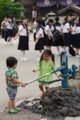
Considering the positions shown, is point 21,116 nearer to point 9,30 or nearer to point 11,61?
point 11,61

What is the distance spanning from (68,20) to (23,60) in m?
2.40

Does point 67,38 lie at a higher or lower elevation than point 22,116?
lower

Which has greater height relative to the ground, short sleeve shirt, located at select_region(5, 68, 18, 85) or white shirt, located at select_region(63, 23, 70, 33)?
short sleeve shirt, located at select_region(5, 68, 18, 85)

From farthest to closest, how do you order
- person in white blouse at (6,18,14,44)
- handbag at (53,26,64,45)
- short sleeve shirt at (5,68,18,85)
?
person in white blouse at (6,18,14,44) < handbag at (53,26,64,45) < short sleeve shirt at (5,68,18,85)

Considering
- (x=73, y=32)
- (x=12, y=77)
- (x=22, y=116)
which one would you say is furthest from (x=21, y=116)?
(x=73, y=32)

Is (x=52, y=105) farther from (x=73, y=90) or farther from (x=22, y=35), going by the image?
(x=22, y=35)

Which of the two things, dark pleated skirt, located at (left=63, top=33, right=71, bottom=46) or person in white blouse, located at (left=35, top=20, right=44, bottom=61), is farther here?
dark pleated skirt, located at (left=63, top=33, right=71, bottom=46)

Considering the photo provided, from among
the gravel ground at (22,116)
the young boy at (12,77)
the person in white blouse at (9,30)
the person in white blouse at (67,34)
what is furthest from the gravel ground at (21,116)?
the person in white blouse at (9,30)

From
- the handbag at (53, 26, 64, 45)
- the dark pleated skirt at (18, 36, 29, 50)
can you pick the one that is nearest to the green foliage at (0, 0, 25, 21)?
the handbag at (53, 26, 64, 45)

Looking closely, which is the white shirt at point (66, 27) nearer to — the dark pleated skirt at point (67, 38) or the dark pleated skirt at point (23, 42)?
the dark pleated skirt at point (67, 38)

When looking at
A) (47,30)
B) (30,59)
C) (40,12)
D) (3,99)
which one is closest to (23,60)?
(30,59)

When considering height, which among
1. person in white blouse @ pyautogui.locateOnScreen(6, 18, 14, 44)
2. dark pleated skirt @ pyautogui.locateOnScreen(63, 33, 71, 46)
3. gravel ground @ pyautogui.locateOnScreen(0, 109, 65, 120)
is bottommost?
person in white blouse @ pyautogui.locateOnScreen(6, 18, 14, 44)

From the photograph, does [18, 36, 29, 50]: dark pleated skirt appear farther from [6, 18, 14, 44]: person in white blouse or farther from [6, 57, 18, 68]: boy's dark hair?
[6, 57, 18, 68]: boy's dark hair

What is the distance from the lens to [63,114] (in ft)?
19.8
